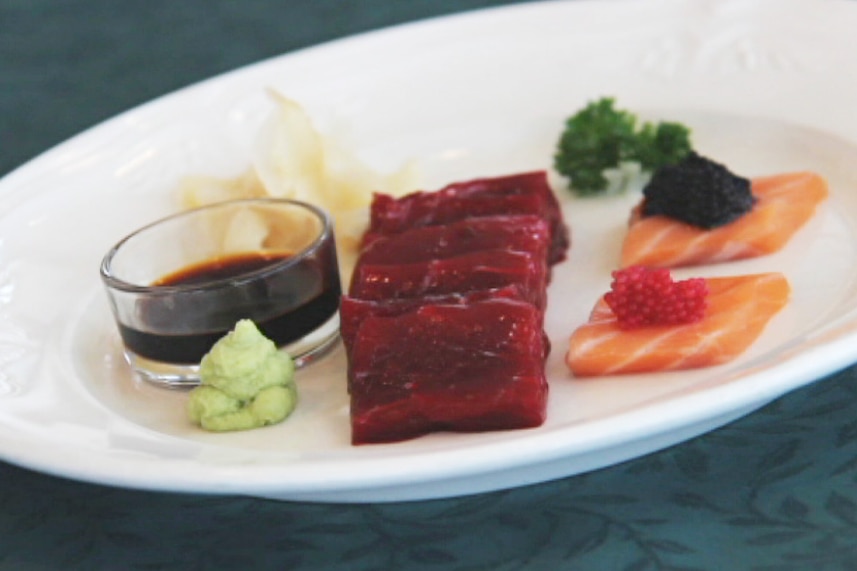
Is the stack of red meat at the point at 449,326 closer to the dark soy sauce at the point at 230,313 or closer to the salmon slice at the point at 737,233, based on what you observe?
the dark soy sauce at the point at 230,313

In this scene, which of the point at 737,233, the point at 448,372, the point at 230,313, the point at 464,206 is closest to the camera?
the point at 448,372

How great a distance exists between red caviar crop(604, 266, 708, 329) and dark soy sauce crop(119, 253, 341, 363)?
82 cm

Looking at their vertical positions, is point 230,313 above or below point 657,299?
below

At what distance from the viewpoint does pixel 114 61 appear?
5.79m

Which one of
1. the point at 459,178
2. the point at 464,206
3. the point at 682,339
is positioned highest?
the point at 682,339

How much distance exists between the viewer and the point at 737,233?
3.29 m

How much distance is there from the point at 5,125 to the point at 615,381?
362 cm

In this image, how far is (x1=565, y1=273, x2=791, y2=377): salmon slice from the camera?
2.67 meters

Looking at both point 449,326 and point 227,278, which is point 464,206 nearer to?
point 227,278

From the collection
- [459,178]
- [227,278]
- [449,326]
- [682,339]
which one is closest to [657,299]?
[682,339]

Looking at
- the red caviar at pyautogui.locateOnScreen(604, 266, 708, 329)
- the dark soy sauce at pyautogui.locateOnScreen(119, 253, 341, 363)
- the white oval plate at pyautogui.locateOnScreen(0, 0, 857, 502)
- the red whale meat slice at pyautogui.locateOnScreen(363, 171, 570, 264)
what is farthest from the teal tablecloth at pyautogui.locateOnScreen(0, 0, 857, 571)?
the red whale meat slice at pyautogui.locateOnScreen(363, 171, 570, 264)

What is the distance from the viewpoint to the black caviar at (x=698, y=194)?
3.35 metres

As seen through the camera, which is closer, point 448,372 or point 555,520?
point 555,520

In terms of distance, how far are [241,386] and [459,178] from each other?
1735mm
